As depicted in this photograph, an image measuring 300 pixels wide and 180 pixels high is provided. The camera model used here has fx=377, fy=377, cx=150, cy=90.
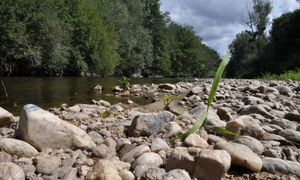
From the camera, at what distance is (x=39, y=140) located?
3303mm

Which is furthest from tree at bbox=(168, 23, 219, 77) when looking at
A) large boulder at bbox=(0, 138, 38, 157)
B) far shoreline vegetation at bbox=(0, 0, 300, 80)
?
large boulder at bbox=(0, 138, 38, 157)

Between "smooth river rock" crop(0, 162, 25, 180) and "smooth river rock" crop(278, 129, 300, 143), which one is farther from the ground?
"smooth river rock" crop(278, 129, 300, 143)

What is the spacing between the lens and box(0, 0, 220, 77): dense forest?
27094 millimetres

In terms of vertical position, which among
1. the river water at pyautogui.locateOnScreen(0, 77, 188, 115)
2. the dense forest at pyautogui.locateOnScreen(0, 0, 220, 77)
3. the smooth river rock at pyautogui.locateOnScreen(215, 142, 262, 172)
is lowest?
the river water at pyautogui.locateOnScreen(0, 77, 188, 115)

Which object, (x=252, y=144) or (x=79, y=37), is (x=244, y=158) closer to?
(x=252, y=144)

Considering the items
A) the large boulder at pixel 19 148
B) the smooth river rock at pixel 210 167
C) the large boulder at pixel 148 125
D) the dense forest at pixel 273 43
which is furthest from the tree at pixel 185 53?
the smooth river rock at pixel 210 167

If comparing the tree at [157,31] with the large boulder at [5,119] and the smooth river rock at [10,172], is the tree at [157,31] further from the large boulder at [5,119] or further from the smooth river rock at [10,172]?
the smooth river rock at [10,172]

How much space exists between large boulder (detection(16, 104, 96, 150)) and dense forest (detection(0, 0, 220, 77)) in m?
24.5

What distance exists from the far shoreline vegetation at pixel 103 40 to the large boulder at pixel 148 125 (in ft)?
48.6

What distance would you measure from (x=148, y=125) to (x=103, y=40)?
34213mm

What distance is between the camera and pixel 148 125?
3916mm

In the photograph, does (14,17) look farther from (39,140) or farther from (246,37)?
(246,37)

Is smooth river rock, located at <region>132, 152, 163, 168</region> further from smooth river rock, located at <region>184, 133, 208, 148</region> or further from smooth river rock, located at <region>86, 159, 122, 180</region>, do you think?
smooth river rock, located at <region>184, 133, 208, 148</region>

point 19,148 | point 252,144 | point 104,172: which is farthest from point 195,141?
point 19,148
